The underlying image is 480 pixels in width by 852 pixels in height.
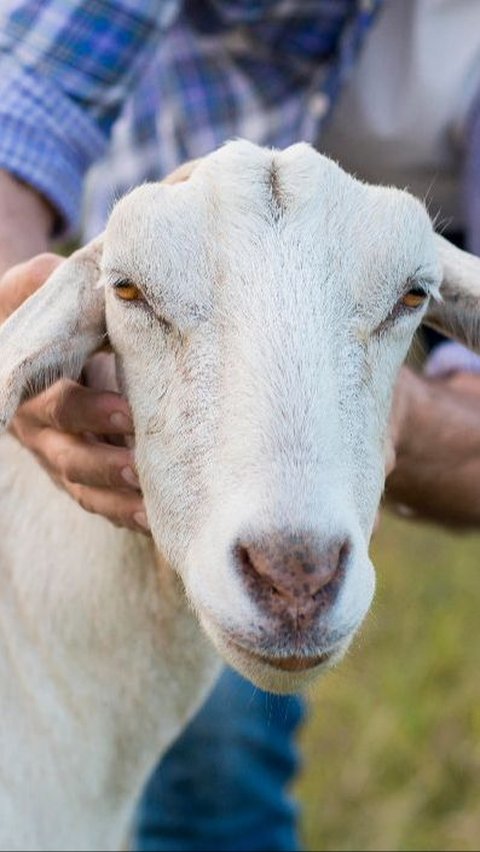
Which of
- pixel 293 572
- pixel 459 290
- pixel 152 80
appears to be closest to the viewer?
pixel 293 572

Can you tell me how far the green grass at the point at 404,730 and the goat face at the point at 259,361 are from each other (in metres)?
2.31

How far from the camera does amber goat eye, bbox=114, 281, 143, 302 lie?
8.57ft

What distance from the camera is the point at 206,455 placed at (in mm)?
2443

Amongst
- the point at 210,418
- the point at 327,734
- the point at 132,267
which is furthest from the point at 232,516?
the point at 327,734

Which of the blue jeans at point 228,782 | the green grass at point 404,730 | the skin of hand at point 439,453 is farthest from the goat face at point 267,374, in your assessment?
the green grass at point 404,730

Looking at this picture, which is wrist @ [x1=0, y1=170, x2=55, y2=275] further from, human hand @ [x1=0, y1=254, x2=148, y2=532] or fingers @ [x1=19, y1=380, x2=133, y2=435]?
fingers @ [x1=19, y1=380, x2=133, y2=435]

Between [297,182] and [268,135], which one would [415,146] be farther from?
[297,182]

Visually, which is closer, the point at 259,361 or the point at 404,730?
the point at 259,361

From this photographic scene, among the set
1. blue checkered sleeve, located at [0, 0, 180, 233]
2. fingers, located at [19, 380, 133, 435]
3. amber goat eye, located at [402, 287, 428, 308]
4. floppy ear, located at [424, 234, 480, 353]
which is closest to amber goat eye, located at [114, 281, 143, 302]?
fingers, located at [19, 380, 133, 435]

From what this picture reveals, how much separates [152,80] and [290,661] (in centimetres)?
235

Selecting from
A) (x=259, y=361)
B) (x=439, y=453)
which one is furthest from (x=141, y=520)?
(x=439, y=453)

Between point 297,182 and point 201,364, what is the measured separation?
1.15ft

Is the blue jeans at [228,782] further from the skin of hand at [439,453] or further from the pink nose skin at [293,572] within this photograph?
the pink nose skin at [293,572]

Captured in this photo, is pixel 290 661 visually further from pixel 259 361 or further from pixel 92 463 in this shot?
pixel 92 463
